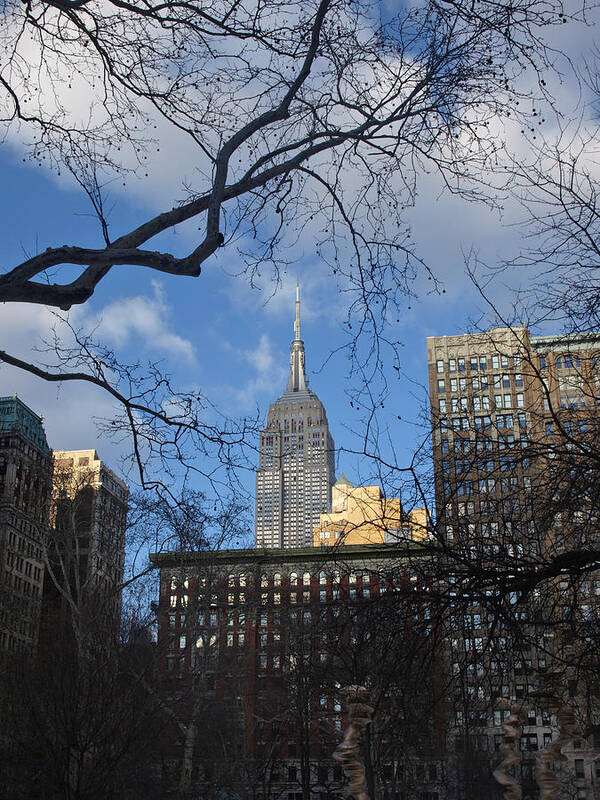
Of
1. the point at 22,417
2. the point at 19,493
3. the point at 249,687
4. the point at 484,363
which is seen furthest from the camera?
the point at 22,417

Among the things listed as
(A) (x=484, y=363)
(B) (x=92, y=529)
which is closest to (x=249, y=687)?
(B) (x=92, y=529)

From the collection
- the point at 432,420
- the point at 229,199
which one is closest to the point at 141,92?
the point at 229,199

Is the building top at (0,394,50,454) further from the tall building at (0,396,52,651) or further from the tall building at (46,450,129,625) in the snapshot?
the tall building at (46,450,129,625)

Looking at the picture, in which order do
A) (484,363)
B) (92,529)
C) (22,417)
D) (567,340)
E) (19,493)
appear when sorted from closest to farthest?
1. (567,340)
2. (484,363)
3. (92,529)
4. (19,493)
5. (22,417)

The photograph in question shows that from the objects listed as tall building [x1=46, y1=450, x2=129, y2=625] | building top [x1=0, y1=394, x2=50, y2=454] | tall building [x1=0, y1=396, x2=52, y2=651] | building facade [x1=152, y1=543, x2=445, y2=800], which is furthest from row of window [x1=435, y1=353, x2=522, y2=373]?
building top [x1=0, y1=394, x2=50, y2=454]

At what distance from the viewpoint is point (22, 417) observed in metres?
83.2

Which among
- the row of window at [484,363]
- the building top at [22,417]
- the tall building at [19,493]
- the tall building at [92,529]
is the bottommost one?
the row of window at [484,363]

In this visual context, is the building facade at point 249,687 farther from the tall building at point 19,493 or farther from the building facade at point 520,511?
the tall building at point 19,493

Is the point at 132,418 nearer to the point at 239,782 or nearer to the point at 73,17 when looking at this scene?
the point at 73,17

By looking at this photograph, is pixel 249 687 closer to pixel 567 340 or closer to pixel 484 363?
pixel 484 363

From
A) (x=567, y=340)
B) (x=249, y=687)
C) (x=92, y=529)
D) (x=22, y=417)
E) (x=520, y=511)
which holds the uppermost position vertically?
(x=22, y=417)

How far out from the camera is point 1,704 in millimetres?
19750

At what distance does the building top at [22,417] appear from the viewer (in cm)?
8044

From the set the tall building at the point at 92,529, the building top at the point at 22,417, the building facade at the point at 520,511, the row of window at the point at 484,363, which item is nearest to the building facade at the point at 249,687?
the tall building at the point at 92,529
